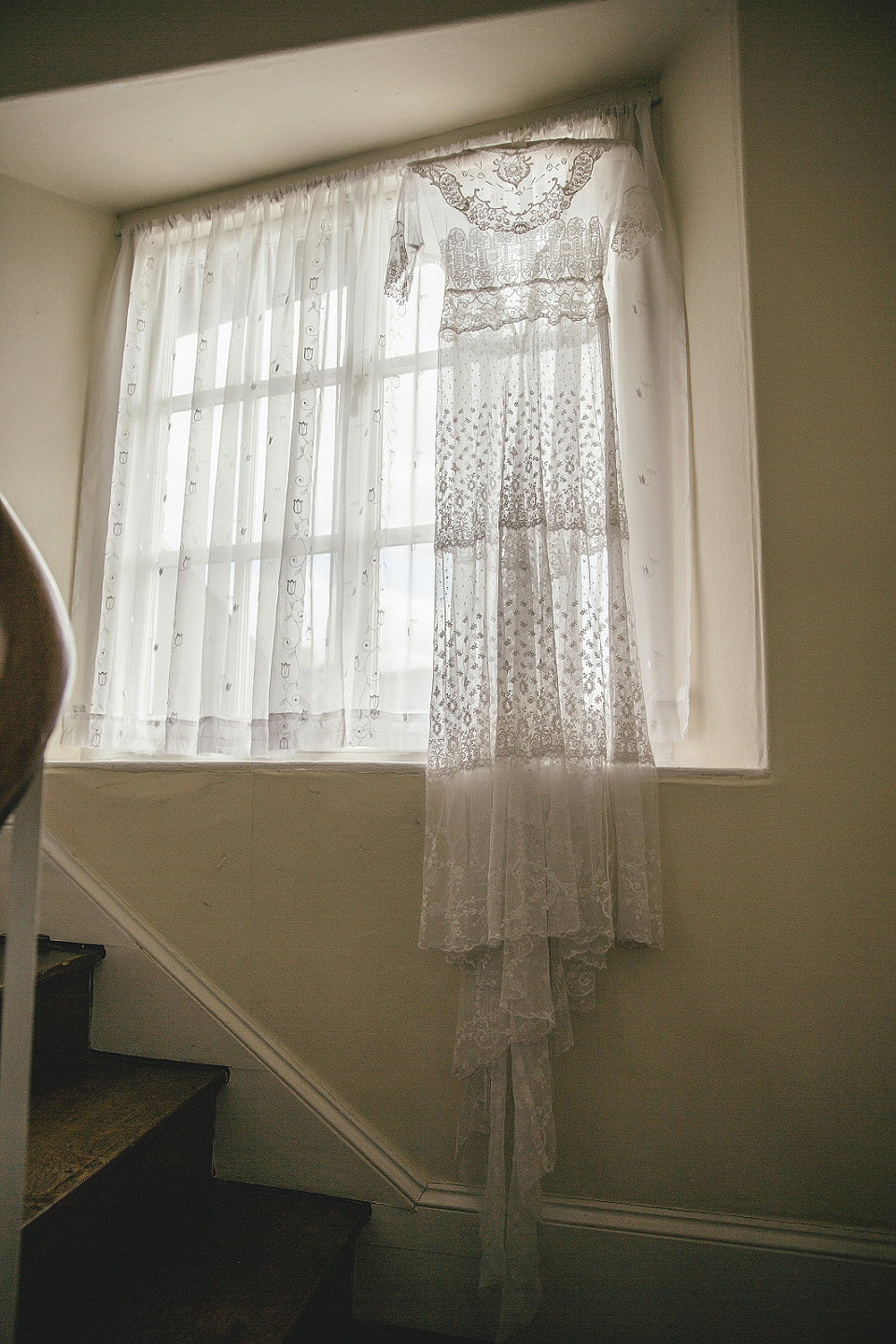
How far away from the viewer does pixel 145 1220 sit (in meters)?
1.22

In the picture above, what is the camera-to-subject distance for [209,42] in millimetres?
1688

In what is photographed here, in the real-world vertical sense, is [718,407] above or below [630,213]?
below

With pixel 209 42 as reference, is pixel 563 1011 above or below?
below

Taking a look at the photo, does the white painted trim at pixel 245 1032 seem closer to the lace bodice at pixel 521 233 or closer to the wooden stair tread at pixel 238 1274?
the wooden stair tread at pixel 238 1274

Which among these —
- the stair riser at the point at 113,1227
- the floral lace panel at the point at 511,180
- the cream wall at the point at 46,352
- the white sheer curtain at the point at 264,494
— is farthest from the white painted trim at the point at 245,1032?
the floral lace panel at the point at 511,180

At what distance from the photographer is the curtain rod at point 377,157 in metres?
1.74

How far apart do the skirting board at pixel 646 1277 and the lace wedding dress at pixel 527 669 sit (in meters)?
0.13

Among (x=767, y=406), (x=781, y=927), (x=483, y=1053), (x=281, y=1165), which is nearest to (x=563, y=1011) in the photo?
(x=483, y=1053)

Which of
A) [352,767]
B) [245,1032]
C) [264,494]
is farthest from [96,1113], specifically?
[264,494]

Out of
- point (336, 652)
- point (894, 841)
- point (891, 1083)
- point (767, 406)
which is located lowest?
point (891, 1083)

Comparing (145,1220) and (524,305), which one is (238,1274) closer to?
(145,1220)

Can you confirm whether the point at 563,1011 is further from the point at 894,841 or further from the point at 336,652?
the point at 336,652

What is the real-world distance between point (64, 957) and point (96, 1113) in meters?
0.34

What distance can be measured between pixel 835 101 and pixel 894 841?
4.41 feet
